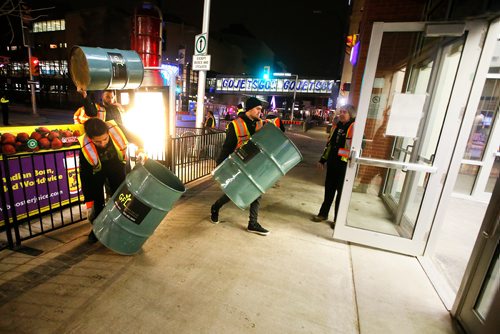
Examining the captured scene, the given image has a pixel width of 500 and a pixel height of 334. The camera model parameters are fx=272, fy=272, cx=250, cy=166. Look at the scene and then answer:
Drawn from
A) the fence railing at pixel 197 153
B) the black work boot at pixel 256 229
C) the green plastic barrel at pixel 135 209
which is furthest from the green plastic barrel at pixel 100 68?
the black work boot at pixel 256 229

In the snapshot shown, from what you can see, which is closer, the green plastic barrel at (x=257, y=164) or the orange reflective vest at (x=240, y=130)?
the green plastic barrel at (x=257, y=164)

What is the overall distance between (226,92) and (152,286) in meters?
40.3

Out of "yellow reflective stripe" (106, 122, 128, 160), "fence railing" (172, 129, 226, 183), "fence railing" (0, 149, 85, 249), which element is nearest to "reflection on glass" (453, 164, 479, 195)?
"fence railing" (172, 129, 226, 183)

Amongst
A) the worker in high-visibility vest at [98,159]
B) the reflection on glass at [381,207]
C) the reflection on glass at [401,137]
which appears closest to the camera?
the worker in high-visibility vest at [98,159]

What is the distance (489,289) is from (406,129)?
1.88 meters

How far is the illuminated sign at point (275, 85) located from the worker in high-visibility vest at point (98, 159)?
34918mm

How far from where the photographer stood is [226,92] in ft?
134

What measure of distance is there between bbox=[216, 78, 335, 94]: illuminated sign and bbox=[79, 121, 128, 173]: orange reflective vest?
3489 cm

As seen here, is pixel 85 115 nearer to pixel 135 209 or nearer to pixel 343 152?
pixel 135 209

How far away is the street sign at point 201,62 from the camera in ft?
21.2

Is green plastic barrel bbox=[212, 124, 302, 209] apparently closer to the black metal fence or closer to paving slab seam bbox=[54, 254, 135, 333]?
paving slab seam bbox=[54, 254, 135, 333]

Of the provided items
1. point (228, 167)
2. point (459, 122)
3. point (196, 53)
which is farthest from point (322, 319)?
point (196, 53)

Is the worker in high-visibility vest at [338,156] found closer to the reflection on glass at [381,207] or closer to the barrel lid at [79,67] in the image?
the reflection on glass at [381,207]

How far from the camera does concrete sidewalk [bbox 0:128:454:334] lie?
7.32 feet
